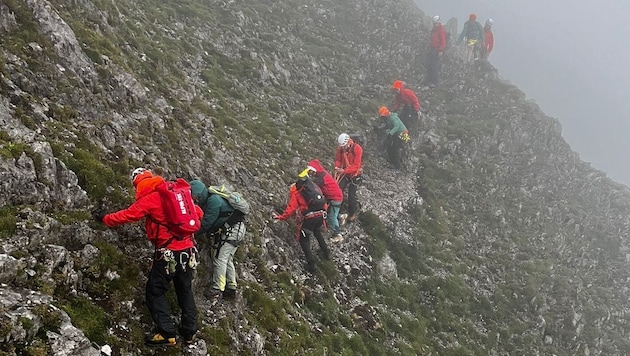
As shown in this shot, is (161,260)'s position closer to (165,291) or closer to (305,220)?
(165,291)

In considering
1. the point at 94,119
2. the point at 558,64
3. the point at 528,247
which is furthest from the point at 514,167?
the point at 558,64

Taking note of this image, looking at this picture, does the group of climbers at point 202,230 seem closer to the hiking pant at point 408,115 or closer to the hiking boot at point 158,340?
the hiking boot at point 158,340

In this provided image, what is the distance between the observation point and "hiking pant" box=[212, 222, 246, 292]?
1380cm

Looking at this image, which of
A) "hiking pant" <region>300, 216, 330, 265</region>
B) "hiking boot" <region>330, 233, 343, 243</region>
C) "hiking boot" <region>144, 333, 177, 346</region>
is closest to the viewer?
"hiking boot" <region>144, 333, 177, 346</region>

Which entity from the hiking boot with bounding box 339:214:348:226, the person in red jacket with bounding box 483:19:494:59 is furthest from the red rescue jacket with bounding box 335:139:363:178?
the person in red jacket with bounding box 483:19:494:59

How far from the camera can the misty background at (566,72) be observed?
155375mm

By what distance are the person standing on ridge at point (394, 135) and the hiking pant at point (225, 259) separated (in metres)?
18.3

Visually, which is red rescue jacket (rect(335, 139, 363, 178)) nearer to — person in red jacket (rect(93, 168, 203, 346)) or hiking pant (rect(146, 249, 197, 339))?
person in red jacket (rect(93, 168, 203, 346))

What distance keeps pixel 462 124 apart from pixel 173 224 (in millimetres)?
32600

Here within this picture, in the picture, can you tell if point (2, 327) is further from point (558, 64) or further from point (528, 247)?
point (558, 64)

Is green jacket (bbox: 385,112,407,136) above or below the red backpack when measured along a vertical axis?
above

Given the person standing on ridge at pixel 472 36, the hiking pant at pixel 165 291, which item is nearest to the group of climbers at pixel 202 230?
the hiking pant at pixel 165 291

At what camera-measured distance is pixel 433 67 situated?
42.2 meters

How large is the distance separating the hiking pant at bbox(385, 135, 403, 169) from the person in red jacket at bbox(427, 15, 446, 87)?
14156 millimetres
